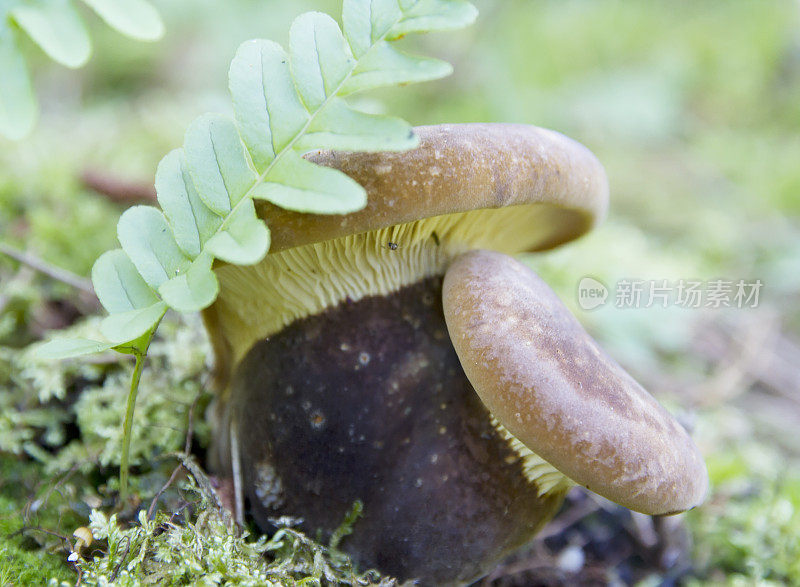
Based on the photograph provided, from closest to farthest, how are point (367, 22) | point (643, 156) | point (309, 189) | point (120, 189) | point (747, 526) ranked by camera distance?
1. point (309, 189)
2. point (367, 22)
3. point (747, 526)
4. point (120, 189)
5. point (643, 156)

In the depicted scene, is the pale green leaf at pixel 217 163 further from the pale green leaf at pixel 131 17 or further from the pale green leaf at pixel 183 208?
the pale green leaf at pixel 131 17

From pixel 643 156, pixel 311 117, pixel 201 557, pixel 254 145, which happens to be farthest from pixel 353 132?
pixel 643 156

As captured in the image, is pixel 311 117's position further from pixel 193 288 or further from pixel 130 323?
pixel 130 323

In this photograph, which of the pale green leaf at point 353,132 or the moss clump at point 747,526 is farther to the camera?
the moss clump at point 747,526

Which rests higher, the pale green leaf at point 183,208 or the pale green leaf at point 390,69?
the pale green leaf at point 390,69

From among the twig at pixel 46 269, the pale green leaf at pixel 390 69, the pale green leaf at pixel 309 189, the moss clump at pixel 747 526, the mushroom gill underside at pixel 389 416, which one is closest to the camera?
the pale green leaf at pixel 309 189

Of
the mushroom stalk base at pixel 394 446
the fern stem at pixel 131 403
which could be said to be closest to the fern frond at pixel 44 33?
the fern stem at pixel 131 403

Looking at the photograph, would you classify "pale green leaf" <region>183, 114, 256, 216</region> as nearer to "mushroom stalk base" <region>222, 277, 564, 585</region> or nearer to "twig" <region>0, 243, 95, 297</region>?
"mushroom stalk base" <region>222, 277, 564, 585</region>

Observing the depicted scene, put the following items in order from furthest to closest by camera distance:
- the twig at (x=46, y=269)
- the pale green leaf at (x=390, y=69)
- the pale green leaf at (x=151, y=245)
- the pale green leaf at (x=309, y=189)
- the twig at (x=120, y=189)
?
the twig at (x=120, y=189)
the twig at (x=46, y=269)
the pale green leaf at (x=151, y=245)
the pale green leaf at (x=390, y=69)
the pale green leaf at (x=309, y=189)

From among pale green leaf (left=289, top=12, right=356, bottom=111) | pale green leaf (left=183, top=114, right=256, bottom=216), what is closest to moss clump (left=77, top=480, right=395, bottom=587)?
pale green leaf (left=183, top=114, right=256, bottom=216)
